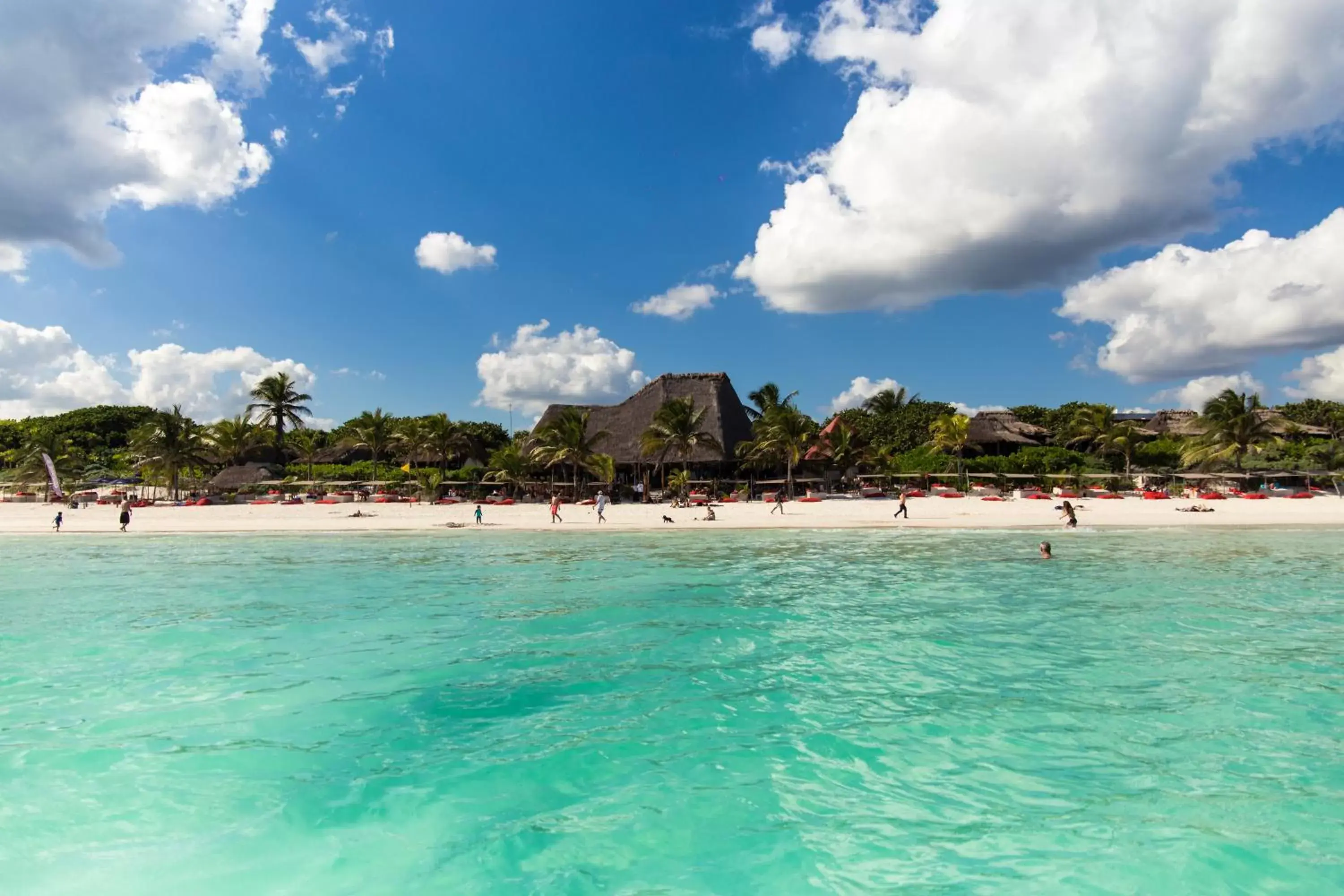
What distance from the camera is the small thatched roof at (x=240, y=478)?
4169 centimetres

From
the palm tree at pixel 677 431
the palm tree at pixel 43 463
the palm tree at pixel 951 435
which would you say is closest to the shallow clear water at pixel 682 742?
the palm tree at pixel 677 431

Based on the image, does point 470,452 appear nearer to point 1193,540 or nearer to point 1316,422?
point 1193,540

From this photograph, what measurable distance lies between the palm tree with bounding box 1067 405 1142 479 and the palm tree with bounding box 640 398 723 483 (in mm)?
19907

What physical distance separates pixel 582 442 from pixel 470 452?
14.4m

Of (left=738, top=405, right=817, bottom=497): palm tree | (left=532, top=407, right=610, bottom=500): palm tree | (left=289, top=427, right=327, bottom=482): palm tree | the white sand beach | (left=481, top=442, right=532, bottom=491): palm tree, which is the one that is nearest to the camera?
the white sand beach

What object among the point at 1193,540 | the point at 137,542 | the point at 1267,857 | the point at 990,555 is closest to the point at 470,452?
the point at 137,542

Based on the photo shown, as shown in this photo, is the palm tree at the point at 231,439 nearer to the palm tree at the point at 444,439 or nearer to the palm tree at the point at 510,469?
the palm tree at the point at 444,439

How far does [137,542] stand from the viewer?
77.9 ft

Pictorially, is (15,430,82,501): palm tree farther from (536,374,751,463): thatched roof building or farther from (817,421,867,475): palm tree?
(817,421,867,475): palm tree

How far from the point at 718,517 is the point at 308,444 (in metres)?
30.5

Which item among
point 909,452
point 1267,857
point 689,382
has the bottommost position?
point 1267,857

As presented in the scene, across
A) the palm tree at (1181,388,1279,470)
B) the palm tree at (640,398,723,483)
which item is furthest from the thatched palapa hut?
the palm tree at (640,398,723,483)

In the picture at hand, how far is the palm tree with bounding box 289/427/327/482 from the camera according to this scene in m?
44.4

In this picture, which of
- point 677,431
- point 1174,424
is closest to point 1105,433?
point 1174,424
